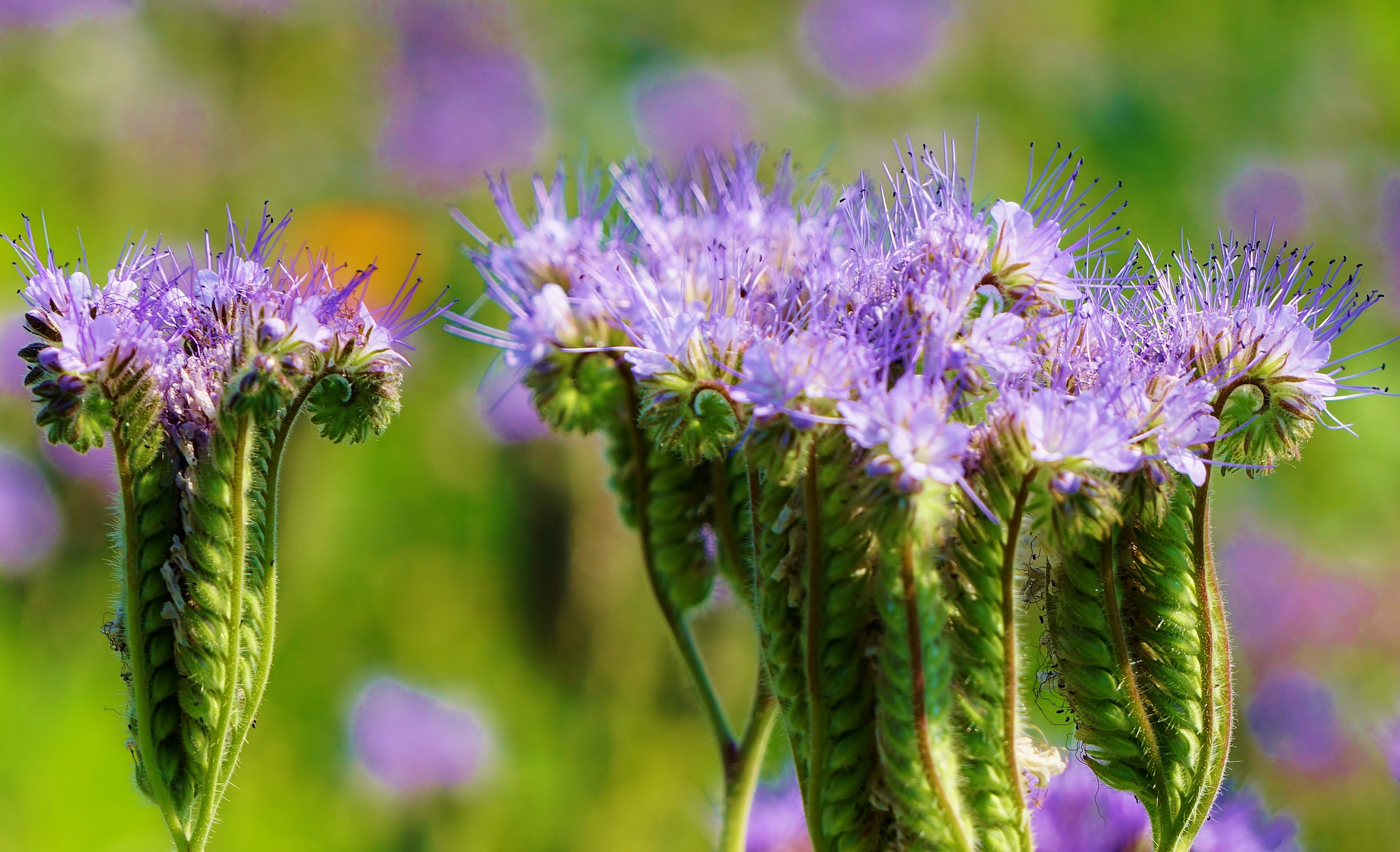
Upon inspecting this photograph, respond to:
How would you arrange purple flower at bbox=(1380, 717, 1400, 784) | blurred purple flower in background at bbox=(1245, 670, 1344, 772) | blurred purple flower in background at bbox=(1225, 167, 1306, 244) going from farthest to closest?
blurred purple flower in background at bbox=(1225, 167, 1306, 244), blurred purple flower in background at bbox=(1245, 670, 1344, 772), purple flower at bbox=(1380, 717, 1400, 784)

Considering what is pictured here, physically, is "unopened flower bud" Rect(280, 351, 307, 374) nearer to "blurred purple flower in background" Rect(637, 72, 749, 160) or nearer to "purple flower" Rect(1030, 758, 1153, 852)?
"purple flower" Rect(1030, 758, 1153, 852)

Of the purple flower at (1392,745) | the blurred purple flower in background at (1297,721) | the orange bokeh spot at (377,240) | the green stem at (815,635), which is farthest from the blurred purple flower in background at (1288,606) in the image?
the orange bokeh spot at (377,240)

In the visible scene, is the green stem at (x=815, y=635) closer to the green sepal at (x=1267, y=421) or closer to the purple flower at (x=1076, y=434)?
the purple flower at (x=1076, y=434)

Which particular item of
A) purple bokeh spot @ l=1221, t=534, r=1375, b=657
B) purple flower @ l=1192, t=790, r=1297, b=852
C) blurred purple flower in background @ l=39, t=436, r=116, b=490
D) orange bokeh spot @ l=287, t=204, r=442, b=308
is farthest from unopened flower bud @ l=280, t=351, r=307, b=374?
orange bokeh spot @ l=287, t=204, r=442, b=308

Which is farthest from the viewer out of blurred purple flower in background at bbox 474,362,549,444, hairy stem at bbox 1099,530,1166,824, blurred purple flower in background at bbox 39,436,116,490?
blurred purple flower in background at bbox 474,362,549,444

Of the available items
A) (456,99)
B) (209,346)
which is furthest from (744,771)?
(456,99)

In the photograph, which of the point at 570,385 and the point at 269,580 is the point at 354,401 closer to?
the point at 269,580
